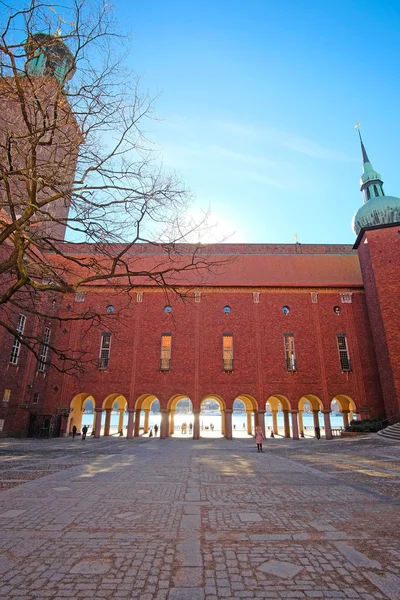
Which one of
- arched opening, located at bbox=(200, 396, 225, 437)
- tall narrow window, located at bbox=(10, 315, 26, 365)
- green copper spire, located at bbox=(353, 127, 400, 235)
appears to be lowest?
arched opening, located at bbox=(200, 396, 225, 437)

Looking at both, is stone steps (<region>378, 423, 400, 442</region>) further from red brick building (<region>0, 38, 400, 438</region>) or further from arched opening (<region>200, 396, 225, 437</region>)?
arched opening (<region>200, 396, 225, 437</region>)

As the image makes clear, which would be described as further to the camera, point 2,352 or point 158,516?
point 2,352

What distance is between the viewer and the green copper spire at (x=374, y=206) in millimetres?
25708

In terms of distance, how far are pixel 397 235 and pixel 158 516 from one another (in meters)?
26.5

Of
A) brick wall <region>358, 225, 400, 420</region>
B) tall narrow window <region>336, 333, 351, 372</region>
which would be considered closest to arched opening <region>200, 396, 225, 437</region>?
tall narrow window <region>336, 333, 351, 372</region>

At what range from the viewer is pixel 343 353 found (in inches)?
984

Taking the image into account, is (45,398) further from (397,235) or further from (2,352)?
(397,235)

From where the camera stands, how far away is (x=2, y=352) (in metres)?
20.8

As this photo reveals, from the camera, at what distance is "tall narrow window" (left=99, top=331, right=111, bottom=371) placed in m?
25.1

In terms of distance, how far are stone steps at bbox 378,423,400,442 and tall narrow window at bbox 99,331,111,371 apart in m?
19.7

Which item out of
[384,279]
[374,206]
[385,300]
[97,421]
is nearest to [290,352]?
[385,300]

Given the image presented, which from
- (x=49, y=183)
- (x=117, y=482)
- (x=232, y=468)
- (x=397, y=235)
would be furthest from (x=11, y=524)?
(x=397, y=235)

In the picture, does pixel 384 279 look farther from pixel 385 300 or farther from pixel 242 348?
pixel 242 348

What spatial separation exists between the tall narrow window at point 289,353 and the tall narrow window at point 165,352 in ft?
30.1
